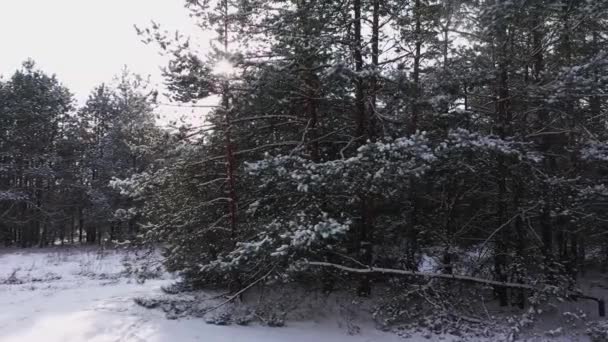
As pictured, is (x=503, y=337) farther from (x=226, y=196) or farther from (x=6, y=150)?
(x=6, y=150)

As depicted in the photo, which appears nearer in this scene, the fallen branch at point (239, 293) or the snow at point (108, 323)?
the snow at point (108, 323)

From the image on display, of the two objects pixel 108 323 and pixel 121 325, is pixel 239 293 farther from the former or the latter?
pixel 108 323

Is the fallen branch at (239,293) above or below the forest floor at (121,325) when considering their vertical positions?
above

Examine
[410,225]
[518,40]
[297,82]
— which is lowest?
[410,225]

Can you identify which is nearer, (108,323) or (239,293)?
(108,323)

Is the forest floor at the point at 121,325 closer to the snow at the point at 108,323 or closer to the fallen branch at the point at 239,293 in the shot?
the snow at the point at 108,323

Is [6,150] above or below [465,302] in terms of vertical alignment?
above

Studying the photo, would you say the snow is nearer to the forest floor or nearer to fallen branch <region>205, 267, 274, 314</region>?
the forest floor

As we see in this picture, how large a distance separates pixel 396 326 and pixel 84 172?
1152 inches

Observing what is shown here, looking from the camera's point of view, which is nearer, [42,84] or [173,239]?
[173,239]

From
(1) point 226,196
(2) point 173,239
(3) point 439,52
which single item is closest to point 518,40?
(3) point 439,52

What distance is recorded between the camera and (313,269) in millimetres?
9086

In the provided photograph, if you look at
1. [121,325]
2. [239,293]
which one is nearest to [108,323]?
[121,325]

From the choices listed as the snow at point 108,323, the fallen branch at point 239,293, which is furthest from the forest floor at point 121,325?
the fallen branch at point 239,293
